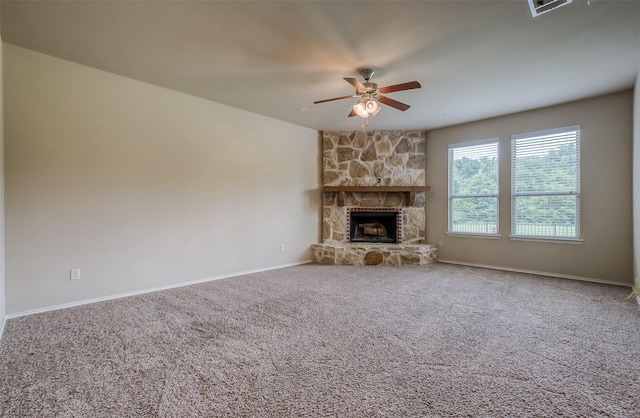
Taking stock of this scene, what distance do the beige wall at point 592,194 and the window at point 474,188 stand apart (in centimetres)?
15

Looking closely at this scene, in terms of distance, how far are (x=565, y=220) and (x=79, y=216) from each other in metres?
6.28

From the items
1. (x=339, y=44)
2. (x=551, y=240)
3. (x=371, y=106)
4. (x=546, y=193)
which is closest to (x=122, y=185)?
(x=339, y=44)

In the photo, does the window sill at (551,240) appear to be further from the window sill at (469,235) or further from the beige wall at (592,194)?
the window sill at (469,235)

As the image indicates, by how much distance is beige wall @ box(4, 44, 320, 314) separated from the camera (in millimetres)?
Result: 2969

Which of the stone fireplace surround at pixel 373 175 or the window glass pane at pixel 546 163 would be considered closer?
the window glass pane at pixel 546 163

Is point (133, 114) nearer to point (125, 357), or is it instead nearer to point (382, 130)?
point (125, 357)

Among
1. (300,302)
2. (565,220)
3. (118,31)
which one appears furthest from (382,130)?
(118,31)

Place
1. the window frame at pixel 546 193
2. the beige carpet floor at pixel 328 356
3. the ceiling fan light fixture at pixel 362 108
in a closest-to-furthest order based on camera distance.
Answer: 1. the beige carpet floor at pixel 328 356
2. the ceiling fan light fixture at pixel 362 108
3. the window frame at pixel 546 193

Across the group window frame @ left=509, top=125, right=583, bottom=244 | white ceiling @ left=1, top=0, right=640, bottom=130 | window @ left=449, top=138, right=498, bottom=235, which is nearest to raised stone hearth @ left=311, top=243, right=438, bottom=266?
window @ left=449, top=138, right=498, bottom=235

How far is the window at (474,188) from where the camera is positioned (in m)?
5.25

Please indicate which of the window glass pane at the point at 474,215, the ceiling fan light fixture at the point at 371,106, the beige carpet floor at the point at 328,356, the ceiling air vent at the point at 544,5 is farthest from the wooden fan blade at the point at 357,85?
the window glass pane at the point at 474,215

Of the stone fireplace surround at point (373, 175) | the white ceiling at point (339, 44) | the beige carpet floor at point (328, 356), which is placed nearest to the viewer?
the beige carpet floor at point (328, 356)

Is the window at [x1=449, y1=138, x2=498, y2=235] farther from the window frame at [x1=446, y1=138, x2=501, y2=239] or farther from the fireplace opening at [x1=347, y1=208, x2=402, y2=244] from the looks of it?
the fireplace opening at [x1=347, y1=208, x2=402, y2=244]

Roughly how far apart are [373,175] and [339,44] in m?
3.43
